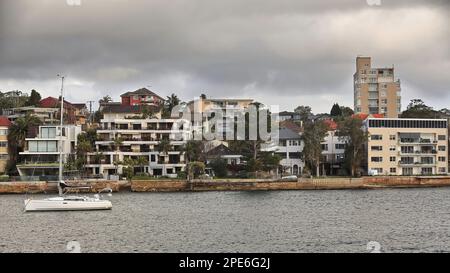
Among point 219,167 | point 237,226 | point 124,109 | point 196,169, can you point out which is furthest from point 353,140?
point 237,226

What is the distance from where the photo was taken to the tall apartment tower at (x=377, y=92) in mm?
54406

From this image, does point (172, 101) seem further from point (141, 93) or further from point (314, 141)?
point (314, 141)

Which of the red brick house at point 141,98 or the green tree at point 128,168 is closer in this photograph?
the green tree at point 128,168

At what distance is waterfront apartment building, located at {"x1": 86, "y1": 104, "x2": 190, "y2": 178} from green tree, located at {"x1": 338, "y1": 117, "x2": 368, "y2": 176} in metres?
11.7

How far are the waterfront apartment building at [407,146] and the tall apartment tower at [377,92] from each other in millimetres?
7900

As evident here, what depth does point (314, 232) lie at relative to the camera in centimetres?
1720

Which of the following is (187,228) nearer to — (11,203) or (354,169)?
(11,203)

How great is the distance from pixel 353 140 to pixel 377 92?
1359cm

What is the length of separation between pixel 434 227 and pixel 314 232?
4.33 metres

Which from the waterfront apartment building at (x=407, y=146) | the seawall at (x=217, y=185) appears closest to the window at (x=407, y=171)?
the waterfront apartment building at (x=407, y=146)

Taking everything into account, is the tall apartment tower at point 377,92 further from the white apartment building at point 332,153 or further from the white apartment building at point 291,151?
the white apartment building at point 291,151

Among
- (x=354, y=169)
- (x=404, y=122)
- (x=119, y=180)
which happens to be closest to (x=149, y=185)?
(x=119, y=180)

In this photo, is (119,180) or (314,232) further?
(119,180)

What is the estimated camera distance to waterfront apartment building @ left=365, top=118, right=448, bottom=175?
151ft
